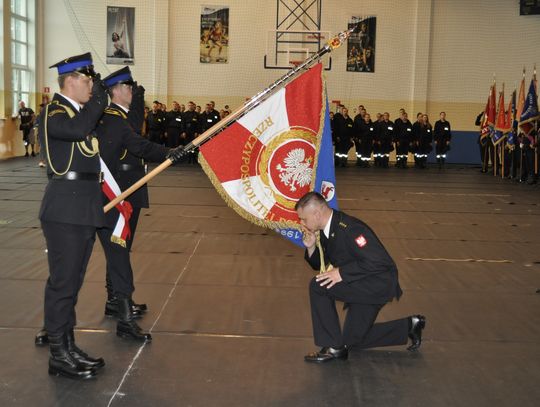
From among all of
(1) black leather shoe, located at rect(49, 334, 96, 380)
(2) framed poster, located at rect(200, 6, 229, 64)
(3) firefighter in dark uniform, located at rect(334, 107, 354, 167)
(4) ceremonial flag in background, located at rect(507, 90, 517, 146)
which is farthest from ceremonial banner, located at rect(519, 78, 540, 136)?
(1) black leather shoe, located at rect(49, 334, 96, 380)

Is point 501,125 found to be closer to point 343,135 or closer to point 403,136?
point 403,136

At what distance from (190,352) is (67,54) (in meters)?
21.8

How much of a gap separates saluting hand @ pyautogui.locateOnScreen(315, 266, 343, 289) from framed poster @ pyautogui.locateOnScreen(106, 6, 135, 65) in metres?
21.2

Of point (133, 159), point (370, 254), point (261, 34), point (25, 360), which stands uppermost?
point (261, 34)

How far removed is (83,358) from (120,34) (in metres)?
21.6

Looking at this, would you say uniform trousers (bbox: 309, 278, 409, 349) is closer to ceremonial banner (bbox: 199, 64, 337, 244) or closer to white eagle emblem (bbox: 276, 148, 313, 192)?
ceremonial banner (bbox: 199, 64, 337, 244)

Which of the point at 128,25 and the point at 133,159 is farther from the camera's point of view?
the point at 128,25

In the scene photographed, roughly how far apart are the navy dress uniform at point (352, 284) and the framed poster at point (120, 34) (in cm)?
2108

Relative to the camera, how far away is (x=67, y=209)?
418 cm

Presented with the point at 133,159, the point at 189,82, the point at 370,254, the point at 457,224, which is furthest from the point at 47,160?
the point at 189,82

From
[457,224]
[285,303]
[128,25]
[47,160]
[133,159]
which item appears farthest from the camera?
[128,25]

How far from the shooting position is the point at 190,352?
464 centimetres

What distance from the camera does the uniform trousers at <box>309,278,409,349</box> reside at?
454cm

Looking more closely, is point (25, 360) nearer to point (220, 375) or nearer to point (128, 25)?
point (220, 375)
